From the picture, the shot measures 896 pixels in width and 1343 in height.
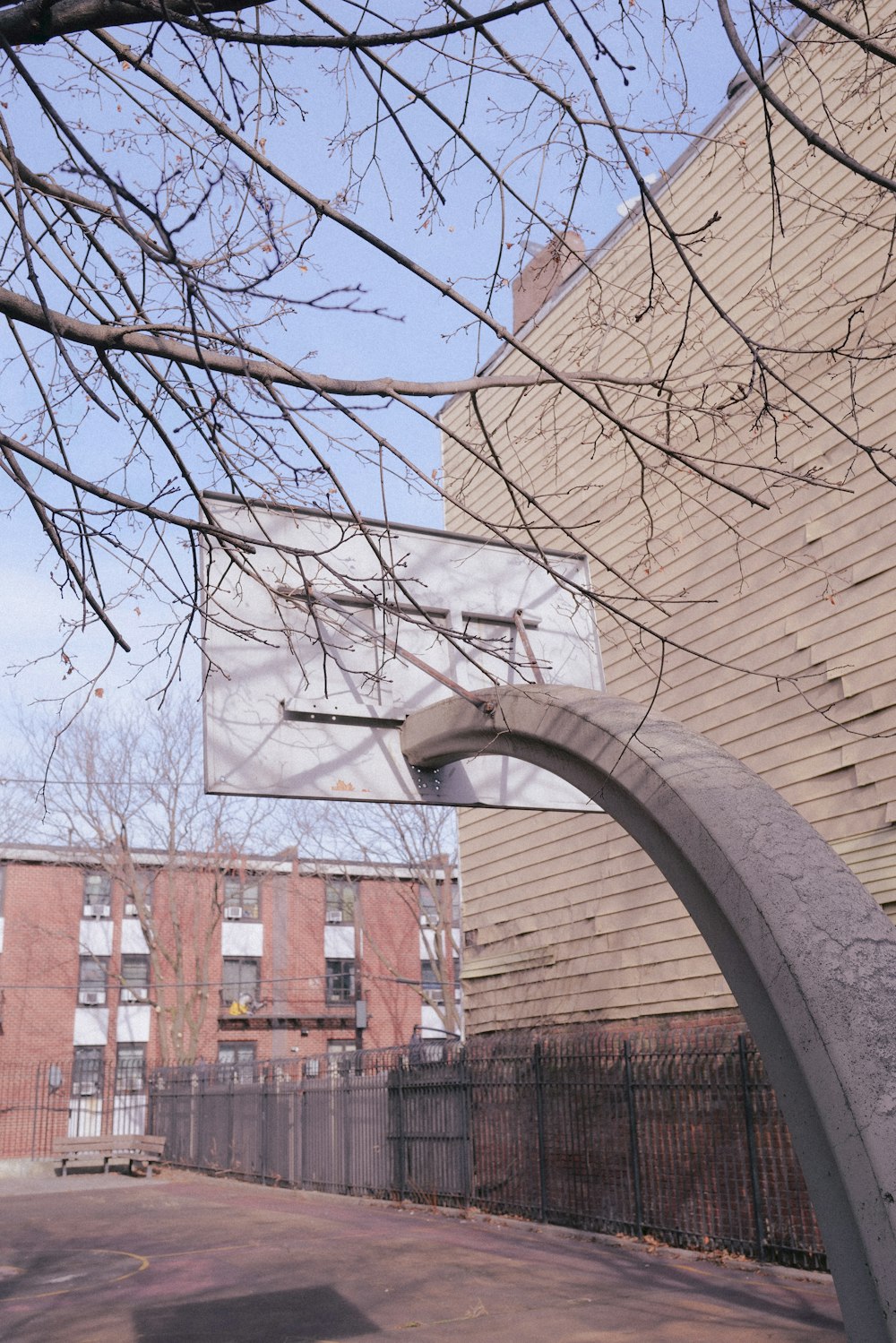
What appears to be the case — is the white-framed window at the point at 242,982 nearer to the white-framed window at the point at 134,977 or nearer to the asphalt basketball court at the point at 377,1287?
the white-framed window at the point at 134,977

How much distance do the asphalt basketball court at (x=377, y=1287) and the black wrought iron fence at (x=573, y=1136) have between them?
33 cm

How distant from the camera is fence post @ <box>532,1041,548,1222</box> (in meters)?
14.1

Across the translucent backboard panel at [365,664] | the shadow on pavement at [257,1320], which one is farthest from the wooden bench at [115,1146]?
the translucent backboard panel at [365,664]

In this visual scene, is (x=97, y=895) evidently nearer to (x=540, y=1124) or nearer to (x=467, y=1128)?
(x=467, y=1128)

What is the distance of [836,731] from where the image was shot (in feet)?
34.0

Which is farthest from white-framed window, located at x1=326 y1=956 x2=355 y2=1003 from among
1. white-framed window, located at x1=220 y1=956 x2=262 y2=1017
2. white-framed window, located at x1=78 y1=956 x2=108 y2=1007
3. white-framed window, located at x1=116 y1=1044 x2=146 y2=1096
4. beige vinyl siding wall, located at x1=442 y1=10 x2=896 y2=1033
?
beige vinyl siding wall, located at x1=442 y1=10 x2=896 y2=1033

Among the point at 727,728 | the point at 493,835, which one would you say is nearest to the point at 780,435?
the point at 727,728

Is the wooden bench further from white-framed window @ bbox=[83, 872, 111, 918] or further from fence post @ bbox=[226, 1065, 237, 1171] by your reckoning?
white-framed window @ bbox=[83, 872, 111, 918]

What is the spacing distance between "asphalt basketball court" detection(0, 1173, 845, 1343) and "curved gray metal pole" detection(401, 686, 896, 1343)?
190 inches

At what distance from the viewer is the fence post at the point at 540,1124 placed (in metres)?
14.1

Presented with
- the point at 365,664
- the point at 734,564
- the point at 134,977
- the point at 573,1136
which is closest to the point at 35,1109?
the point at 134,977

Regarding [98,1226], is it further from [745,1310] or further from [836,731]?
[836,731]

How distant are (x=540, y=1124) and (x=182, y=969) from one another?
26.3 metres

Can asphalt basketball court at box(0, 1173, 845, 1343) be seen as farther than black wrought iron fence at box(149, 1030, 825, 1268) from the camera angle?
No
